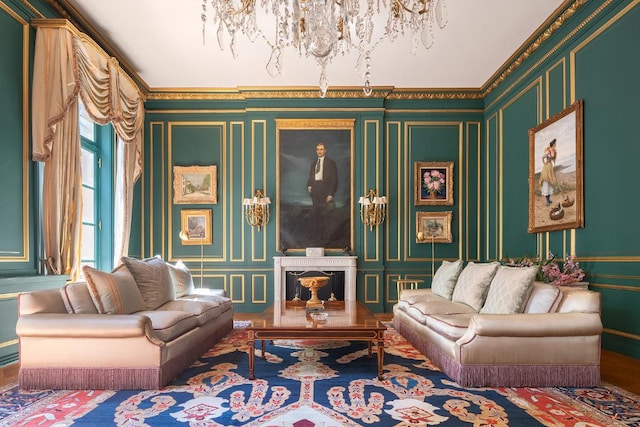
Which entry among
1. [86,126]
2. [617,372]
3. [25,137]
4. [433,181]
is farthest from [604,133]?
[86,126]

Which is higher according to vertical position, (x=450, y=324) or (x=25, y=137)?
(x=25, y=137)

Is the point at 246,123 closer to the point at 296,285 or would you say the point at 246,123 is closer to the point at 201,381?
the point at 296,285

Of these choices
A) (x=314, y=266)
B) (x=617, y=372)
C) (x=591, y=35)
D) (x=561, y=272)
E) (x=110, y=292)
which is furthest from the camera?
(x=314, y=266)

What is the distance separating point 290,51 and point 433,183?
295 centimetres

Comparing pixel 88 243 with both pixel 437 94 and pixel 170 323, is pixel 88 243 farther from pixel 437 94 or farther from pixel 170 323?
pixel 437 94

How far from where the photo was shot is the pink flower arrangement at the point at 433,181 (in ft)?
22.8

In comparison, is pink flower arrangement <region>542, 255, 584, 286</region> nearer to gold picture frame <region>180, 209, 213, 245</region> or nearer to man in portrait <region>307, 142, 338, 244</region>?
man in portrait <region>307, 142, 338, 244</region>

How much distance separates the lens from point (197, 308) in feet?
13.4

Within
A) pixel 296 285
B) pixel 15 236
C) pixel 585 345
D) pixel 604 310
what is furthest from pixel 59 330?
pixel 604 310

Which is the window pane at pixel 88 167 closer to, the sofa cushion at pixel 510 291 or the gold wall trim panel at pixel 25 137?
the gold wall trim panel at pixel 25 137

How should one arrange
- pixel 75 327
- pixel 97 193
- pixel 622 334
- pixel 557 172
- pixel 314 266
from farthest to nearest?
pixel 314 266 → pixel 97 193 → pixel 557 172 → pixel 622 334 → pixel 75 327

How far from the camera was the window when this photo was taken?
5547 millimetres

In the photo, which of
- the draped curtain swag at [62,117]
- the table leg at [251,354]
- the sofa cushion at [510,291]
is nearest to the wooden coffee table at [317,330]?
the table leg at [251,354]

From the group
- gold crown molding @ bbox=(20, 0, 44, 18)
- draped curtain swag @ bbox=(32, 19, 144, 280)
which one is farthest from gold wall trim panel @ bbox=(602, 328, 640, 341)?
gold crown molding @ bbox=(20, 0, 44, 18)
